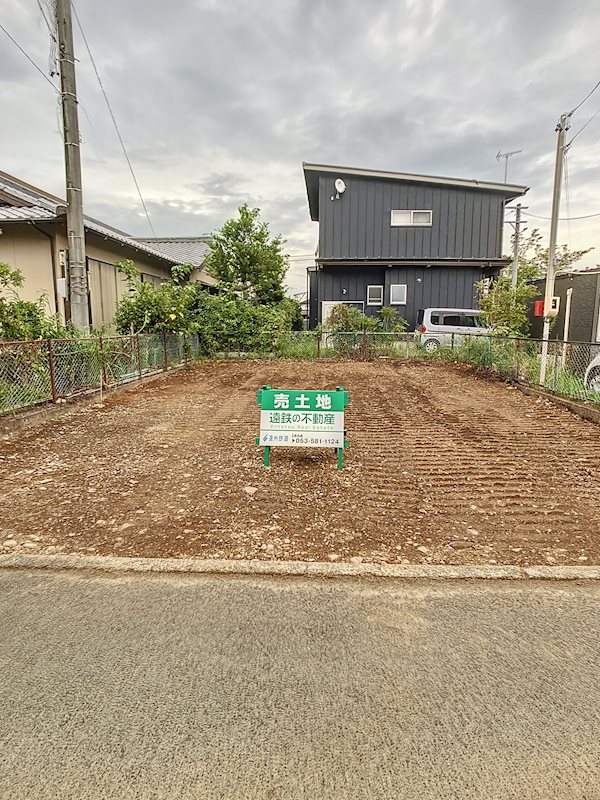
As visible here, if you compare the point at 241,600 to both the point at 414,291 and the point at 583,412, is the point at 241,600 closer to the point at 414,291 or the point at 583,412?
the point at 583,412

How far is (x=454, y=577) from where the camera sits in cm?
252

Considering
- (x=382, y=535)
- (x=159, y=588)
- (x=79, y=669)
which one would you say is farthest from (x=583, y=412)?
(x=79, y=669)

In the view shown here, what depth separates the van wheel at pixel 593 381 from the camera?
6806 mm

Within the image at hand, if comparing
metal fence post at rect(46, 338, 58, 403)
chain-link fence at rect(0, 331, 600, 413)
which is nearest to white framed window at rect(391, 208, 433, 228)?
chain-link fence at rect(0, 331, 600, 413)

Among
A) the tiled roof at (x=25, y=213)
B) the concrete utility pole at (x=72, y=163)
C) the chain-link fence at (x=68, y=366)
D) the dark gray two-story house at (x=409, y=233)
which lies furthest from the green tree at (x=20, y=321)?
the dark gray two-story house at (x=409, y=233)

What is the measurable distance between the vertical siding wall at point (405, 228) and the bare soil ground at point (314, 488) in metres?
11.7

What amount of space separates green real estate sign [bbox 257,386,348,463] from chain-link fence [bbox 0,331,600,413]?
12.4ft

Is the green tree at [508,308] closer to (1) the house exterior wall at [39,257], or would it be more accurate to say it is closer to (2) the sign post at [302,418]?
(2) the sign post at [302,418]

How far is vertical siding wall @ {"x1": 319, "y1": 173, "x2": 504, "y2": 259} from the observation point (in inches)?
655

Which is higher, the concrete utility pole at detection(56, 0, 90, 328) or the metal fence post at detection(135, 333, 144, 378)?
the concrete utility pole at detection(56, 0, 90, 328)

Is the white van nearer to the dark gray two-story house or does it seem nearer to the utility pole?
the dark gray two-story house

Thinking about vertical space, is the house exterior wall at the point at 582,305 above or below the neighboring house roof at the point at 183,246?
below

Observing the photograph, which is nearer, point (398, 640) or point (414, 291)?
point (398, 640)

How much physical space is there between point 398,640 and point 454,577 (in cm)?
67
